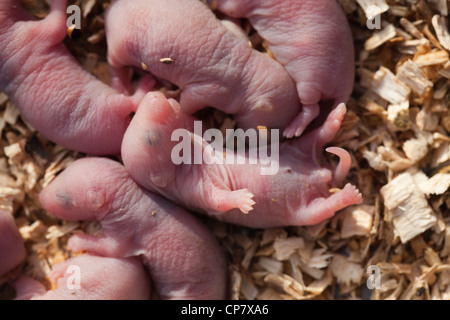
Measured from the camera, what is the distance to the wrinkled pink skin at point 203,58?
1.92 meters

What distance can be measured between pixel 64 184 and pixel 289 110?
0.90 meters

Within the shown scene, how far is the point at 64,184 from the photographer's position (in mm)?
2031

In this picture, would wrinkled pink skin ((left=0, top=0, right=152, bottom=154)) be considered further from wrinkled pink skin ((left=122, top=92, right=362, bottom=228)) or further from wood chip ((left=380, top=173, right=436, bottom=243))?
wood chip ((left=380, top=173, right=436, bottom=243))

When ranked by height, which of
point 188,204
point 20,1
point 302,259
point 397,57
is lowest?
point 302,259

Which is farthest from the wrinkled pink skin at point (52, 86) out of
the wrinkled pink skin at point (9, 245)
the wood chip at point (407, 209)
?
the wood chip at point (407, 209)

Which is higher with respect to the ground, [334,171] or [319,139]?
[319,139]

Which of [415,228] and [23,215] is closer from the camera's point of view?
[415,228]

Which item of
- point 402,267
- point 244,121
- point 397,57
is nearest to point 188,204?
point 244,121

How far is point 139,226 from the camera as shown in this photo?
2.01 m

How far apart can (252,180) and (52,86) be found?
838 millimetres

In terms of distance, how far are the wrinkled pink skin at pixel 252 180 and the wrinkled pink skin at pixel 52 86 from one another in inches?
6.6

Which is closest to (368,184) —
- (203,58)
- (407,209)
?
(407,209)

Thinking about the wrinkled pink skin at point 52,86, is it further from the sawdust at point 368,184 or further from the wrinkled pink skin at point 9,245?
the wrinkled pink skin at point 9,245
